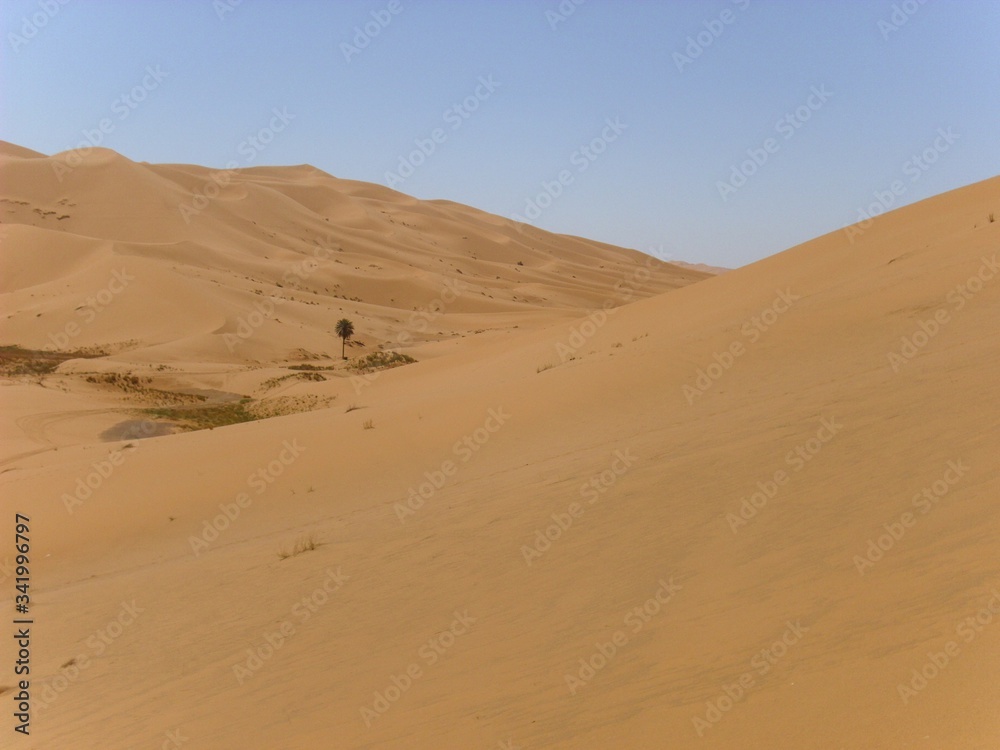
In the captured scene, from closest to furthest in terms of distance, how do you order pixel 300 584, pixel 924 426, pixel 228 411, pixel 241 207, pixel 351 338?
pixel 924 426
pixel 300 584
pixel 228 411
pixel 351 338
pixel 241 207

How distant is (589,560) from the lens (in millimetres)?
5938

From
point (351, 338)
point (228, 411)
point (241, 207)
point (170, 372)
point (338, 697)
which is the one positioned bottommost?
point (338, 697)

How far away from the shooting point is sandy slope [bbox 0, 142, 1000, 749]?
12.4 ft

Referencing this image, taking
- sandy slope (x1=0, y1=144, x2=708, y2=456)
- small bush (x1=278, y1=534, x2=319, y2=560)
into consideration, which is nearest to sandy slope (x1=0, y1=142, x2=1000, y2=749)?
small bush (x1=278, y1=534, x2=319, y2=560)

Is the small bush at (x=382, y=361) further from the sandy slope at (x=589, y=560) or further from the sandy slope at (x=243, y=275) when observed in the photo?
the sandy slope at (x=589, y=560)

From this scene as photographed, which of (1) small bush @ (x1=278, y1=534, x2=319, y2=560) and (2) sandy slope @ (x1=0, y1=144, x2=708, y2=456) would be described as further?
(2) sandy slope @ (x1=0, y1=144, x2=708, y2=456)

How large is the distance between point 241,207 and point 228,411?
180 ft

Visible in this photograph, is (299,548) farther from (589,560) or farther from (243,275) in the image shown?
(243,275)

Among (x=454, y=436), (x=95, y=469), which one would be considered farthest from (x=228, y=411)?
(x=454, y=436)

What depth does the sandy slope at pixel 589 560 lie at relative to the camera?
379 centimetres

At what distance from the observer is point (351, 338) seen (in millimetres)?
40812

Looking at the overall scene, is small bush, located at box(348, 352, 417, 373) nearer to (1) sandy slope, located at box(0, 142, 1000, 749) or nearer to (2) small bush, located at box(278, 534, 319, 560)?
(1) sandy slope, located at box(0, 142, 1000, 749)

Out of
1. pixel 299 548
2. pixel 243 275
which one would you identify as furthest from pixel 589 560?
pixel 243 275

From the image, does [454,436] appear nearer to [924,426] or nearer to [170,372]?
[924,426]
